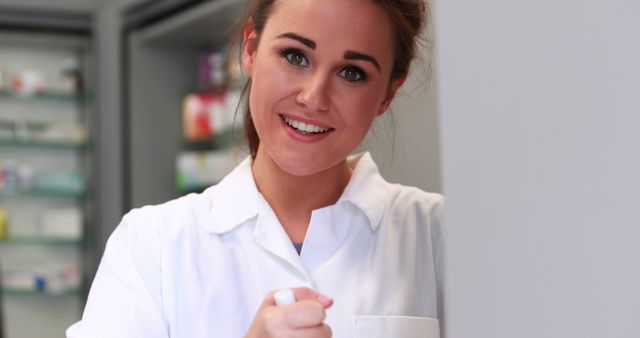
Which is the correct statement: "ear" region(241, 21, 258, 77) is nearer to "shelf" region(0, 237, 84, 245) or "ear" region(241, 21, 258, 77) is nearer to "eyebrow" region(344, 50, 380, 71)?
"eyebrow" region(344, 50, 380, 71)

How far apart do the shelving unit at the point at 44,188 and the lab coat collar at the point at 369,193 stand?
4.56m

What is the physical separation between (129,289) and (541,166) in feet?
2.64

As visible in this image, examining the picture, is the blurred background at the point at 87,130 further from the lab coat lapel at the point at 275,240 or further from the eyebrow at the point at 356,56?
the eyebrow at the point at 356,56

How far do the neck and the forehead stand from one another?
263mm

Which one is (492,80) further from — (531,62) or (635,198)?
(635,198)

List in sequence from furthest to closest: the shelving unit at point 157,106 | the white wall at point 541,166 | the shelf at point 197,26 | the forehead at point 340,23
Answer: the shelving unit at point 157,106
the shelf at point 197,26
the forehead at point 340,23
the white wall at point 541,166

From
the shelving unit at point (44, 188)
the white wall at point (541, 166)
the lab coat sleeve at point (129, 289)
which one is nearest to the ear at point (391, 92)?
the lab coat sleeve at point (129, 289)

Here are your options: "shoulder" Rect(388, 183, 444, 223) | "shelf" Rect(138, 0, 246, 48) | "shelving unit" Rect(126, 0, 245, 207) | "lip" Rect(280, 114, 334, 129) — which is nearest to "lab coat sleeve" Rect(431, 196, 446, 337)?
"shoulder" Rect(388, 183, 444, 223)

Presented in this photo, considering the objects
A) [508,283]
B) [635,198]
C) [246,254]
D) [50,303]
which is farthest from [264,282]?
[50,303]

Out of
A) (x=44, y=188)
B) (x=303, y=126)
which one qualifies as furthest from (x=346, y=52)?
(x=44, y=188)

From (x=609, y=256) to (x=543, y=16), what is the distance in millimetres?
203

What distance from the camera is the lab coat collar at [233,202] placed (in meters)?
1.45

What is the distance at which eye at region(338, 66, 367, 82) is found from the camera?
1.30 metres

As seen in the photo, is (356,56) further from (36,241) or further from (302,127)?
(36,241)
